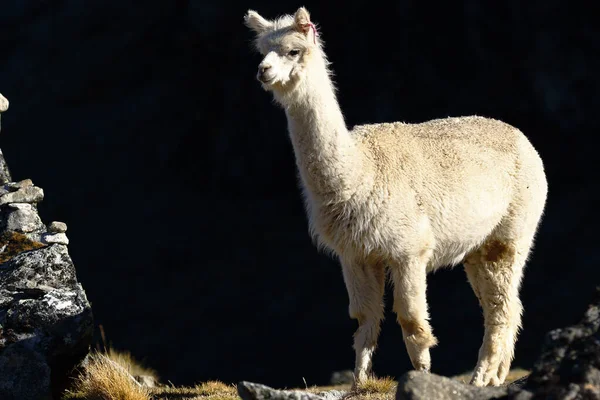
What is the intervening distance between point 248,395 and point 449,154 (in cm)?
236

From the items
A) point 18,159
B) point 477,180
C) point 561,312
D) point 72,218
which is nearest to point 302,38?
point 477,180

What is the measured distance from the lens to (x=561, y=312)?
13422 mm

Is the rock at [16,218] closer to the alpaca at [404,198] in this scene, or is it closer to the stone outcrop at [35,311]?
the stone outcrop at [35,311]

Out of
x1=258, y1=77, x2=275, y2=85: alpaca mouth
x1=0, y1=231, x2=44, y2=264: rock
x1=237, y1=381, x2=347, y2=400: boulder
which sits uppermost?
x1=258, y1=77, x2=275, y2=85: alpaca mouth

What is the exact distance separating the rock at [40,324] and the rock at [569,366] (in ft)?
11.3

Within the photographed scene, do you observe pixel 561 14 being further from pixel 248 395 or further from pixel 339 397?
pixel 248 395

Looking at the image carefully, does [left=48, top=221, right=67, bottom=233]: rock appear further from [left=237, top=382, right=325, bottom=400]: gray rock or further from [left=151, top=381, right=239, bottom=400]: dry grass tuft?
[left=237, top=382, right=325, bottom=400]: gray rock

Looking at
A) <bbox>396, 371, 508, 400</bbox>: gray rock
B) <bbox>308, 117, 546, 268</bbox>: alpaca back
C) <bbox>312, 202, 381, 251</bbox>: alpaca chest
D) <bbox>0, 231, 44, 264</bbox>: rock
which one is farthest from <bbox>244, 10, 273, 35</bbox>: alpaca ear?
<bbox>396, 371, 508, 400</bbox>: gray rock

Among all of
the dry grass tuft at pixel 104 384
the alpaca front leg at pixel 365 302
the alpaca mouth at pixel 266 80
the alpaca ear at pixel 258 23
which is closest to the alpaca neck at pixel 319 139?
the alpaca mouth at pixel 266 80

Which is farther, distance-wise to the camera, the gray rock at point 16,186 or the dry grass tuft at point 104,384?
the gray rock at point 16,186

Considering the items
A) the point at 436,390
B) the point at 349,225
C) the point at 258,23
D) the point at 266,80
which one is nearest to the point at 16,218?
the point at 258,23

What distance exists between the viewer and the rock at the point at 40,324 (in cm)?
631

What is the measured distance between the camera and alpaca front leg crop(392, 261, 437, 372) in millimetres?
5855

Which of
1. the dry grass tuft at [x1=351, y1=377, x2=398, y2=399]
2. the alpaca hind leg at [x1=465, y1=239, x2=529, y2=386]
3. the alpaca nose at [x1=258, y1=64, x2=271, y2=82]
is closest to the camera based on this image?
the alpaca nose at [x1=258, y1=64, x2=271, y2=82]
